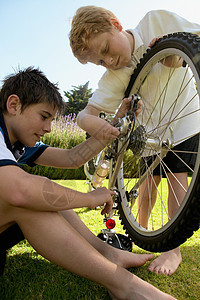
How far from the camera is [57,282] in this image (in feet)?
3.45

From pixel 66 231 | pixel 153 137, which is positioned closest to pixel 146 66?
pixel 153 137

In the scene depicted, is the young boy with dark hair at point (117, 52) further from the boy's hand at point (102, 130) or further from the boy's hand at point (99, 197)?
the boy's hand at point (99, 197)

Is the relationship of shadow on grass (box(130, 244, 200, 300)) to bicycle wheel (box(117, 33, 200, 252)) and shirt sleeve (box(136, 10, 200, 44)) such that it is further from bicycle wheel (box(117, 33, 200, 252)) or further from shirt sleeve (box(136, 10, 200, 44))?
shirt sleeve (box(136, 10, 200, 44))

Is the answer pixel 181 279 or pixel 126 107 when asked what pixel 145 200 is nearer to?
pixel 181 279

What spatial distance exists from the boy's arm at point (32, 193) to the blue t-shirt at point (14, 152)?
0.10 ft

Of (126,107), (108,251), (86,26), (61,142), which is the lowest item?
(61,142)

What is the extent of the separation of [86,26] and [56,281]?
1186mm

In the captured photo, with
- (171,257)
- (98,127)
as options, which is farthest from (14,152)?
(171,257)

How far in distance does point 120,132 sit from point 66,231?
0.52m

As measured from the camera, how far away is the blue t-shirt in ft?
2.69

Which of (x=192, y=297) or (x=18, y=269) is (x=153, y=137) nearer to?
(x=192, y=297)

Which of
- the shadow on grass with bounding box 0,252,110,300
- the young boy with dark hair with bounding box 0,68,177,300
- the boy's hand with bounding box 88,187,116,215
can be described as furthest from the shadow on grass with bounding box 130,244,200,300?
the boy's hand with bounding box 88,187,116,215

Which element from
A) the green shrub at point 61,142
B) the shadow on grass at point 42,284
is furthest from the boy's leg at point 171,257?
the green shrub at point 61,142

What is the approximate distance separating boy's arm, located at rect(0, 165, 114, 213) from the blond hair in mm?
805
